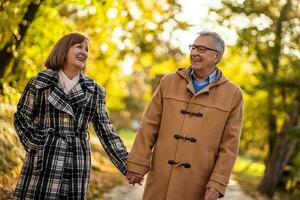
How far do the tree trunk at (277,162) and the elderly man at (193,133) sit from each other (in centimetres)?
1252

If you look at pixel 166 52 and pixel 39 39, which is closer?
pixel 39 39

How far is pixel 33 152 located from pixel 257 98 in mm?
15625

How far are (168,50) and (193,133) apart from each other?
16.1m

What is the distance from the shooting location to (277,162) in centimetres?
1709

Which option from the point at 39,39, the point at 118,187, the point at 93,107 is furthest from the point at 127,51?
the point at 93,107

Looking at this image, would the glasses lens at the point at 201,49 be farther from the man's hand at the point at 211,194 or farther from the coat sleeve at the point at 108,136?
the man's hand at the point at 211,194

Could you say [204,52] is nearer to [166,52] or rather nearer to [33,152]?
[33,152]

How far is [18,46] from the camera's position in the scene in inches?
347

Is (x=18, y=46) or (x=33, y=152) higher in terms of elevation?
(x=18, y=46)

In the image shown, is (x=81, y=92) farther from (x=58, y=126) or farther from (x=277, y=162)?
(x=277, y=162)

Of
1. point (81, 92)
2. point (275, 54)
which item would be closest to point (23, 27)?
point (81, 92)

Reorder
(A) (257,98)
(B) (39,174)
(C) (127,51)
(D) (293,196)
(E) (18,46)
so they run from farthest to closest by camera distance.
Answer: (A) (257,98)
(D) (293,196)
(C) (127,51)
(E) (18,46)
(B) (39,174)

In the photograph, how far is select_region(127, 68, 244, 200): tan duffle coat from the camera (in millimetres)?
4676

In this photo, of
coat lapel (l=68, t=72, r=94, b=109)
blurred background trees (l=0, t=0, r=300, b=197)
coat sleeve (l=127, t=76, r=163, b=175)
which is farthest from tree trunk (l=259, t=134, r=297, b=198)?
coat lapel (l=68, t=72, r=94, b=109)
